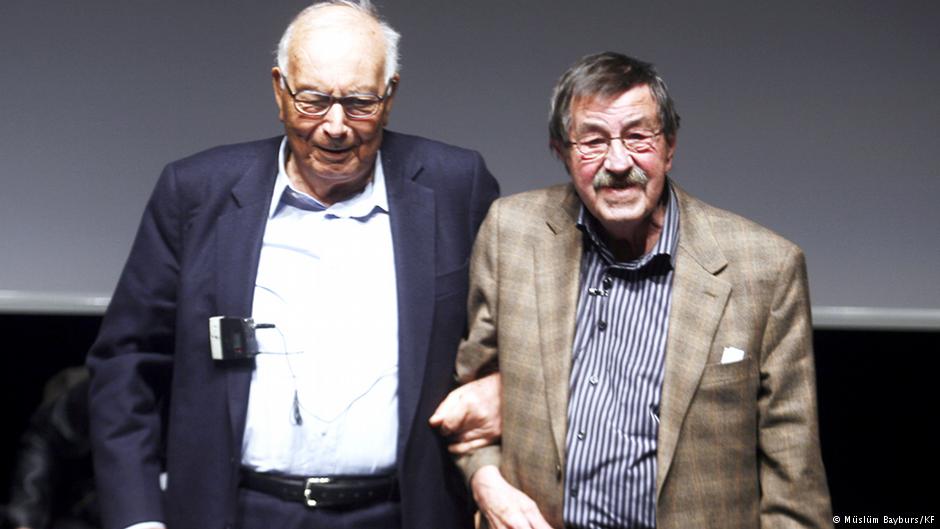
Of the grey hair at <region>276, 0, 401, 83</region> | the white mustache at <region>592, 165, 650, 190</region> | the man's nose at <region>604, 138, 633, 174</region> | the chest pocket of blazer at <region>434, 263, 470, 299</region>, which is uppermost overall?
the grey hair at <region>276, 0, 401, 83</region>

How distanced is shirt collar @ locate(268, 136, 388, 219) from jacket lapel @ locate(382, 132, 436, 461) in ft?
0.07

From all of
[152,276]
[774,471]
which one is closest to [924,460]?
Result: [774,471]

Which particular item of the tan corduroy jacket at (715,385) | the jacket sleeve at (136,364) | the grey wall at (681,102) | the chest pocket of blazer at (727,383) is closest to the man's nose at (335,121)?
the jacket sleeve at (136,364)

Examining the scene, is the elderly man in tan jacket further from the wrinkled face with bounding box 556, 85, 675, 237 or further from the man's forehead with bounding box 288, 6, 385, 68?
the man's forehead with bounding box 288, 6, 385, 68

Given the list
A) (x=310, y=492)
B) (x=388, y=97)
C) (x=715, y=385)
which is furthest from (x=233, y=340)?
(x=715, y=385)

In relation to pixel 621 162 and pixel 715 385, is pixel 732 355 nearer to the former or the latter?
pixel 715 385

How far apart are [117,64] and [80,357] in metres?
0.80

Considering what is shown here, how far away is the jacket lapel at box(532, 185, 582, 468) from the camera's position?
2512 mm

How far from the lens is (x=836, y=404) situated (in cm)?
362

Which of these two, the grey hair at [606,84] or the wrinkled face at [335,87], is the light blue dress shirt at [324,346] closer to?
the wrinkled face at [335,87]

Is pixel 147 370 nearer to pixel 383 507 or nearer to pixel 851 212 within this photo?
pixel 383 507

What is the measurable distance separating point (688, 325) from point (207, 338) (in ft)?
3.04

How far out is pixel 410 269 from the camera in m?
2.67

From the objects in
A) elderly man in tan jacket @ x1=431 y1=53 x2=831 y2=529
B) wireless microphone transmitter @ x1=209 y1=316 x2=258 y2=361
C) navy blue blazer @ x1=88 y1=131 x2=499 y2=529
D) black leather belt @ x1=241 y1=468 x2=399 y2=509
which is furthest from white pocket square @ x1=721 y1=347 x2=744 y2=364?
wireless microphone transmitter @ x1=209 y1=316 x2=258 y2=361
